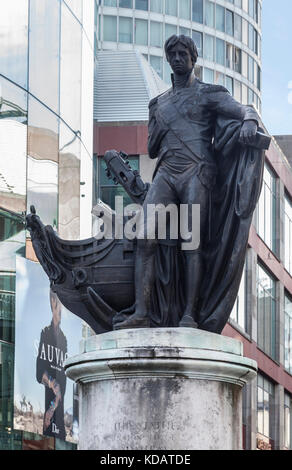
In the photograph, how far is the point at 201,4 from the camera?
10588 centimetres

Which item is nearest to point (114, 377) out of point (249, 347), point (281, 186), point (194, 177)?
point (194, 177)

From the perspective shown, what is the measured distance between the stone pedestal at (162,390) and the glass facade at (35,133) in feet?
81.7

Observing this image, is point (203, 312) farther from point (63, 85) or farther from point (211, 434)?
point (63, 85)

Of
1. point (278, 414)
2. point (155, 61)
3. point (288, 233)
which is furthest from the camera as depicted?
point (155, 61)

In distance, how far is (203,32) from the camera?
10538 cm

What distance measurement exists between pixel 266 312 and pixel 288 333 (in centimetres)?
600

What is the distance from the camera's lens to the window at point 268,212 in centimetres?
6438

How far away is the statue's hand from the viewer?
11.8 meters

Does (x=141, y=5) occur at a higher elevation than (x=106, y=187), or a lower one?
higher

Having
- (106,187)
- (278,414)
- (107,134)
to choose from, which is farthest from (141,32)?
(106,187)

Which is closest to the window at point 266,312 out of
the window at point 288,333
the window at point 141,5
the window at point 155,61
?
the window at point 288,333

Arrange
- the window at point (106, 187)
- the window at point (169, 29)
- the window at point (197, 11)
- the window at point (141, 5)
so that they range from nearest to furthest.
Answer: the window at point (106, 187)
the window at point (141, 5)
the window at point (169, 29)
the window at point (197, 11)

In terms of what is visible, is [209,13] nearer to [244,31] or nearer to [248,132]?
[244,31]

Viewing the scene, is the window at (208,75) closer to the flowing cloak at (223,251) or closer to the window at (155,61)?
the window at (155,61)
